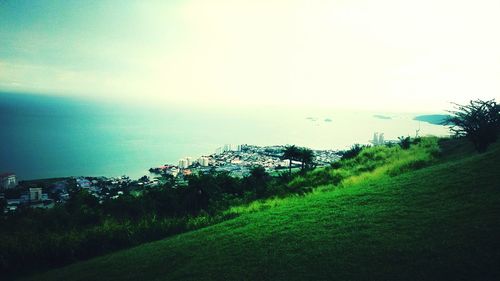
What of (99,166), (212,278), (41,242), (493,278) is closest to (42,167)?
(99,166)

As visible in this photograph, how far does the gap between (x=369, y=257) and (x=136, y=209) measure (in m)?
12.8

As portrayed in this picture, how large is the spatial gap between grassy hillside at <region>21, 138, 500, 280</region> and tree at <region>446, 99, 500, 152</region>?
4410 millimetres

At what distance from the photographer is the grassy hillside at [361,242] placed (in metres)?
3.75

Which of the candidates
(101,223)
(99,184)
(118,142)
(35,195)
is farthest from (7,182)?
(118,142)

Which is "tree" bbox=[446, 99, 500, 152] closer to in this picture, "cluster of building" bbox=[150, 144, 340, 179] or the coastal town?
the coastal town

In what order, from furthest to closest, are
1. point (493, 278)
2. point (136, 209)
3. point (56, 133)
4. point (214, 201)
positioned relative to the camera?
point (56, 133)
point (214, 201)
point (136, 209)
point (493, 278)

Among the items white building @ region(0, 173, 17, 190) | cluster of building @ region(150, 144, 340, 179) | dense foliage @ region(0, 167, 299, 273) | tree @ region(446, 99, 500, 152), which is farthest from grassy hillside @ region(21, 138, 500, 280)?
cluster of building @ region(150, 144, 340, 179)

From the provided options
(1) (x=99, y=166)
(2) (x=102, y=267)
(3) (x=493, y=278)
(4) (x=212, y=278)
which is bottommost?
(1) (x=99, y=166)

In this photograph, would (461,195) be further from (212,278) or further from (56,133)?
→ (56,133)

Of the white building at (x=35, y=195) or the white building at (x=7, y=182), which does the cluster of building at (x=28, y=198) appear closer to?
the white building at (x=35, y=195)

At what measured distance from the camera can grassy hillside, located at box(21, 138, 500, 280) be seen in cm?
375

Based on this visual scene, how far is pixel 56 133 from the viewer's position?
87500 millimetres

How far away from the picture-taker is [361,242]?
184 inches

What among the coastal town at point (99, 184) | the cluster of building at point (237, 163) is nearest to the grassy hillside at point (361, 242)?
the coastal town at point (99, 184)
